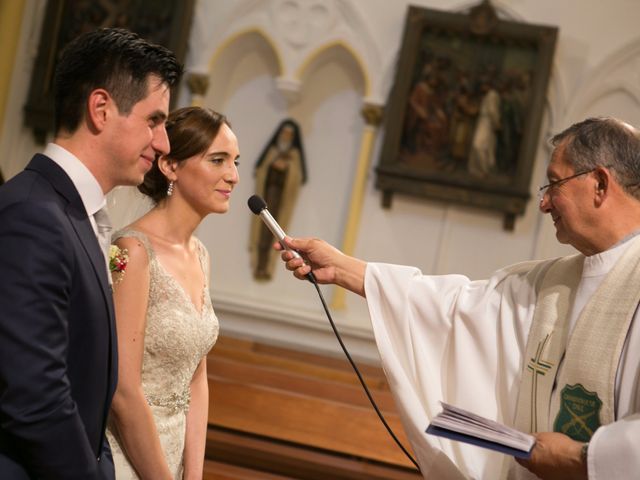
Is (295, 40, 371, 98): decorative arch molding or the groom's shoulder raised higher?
(295, 40, 371, 98): decorative arch molding

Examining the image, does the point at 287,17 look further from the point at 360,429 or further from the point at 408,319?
the point at 408,319

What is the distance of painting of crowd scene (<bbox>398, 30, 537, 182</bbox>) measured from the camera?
27.2 feet

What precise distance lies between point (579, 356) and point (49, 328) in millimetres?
1552

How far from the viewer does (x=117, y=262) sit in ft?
8.16

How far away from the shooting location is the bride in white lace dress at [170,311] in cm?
250

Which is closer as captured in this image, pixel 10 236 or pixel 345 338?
pixel 10 236

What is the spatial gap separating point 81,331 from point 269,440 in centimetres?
294

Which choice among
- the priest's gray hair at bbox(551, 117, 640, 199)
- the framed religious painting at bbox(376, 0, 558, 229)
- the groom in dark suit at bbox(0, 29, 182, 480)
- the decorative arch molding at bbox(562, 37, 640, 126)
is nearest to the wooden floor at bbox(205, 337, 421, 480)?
the priest's gray hair at bbox(551, 117, 640, 199)

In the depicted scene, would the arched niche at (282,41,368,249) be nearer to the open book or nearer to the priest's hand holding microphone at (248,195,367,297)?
the priest's hand holding microphone at (248,195,367,297)

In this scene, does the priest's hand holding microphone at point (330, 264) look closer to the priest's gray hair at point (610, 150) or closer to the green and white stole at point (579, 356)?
the green and white stole at point (579, 356)

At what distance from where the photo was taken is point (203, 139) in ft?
9.56

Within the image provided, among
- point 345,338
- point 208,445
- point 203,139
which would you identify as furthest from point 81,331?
point 345,338

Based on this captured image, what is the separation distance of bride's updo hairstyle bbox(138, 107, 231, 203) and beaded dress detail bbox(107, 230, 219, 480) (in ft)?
0.93

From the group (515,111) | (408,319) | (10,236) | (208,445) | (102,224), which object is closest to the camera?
(10,236)
